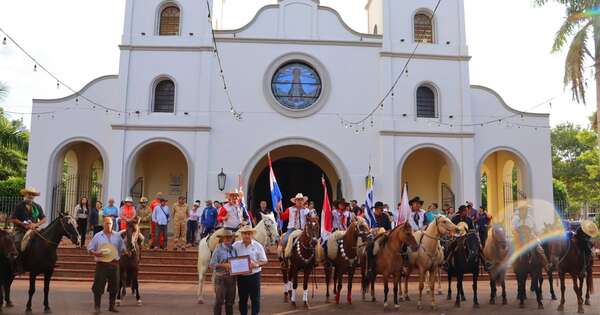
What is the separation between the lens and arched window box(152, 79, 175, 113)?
814 inches

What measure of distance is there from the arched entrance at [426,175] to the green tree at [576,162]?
1393cm

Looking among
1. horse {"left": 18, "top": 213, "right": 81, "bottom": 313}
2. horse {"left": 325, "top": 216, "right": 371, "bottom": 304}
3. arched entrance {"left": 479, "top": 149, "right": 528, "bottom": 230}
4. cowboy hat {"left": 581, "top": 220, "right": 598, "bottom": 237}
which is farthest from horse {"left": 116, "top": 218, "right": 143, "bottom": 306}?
arched entrance {"left": 479, "top": 149, "right": 528, "bottom": 230}

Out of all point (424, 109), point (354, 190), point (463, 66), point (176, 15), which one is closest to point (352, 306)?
point (354, 190)

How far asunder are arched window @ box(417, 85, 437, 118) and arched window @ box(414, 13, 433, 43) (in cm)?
211

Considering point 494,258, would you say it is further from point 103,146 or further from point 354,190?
point 103,146

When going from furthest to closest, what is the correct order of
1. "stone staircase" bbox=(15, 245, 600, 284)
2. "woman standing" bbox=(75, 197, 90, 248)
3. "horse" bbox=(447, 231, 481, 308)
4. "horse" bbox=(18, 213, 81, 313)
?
"woman standing" bbox=(75, 197, 90, 248) → "stone staircase" bbox=(15, 245, 600, 284) → "horse" bbox=(447, 231, 481, 308) → "horse" bbox=(18, 213, 81, 313)

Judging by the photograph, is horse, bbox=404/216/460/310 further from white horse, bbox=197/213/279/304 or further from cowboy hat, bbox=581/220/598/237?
white horse, bbox=197/213/279/304

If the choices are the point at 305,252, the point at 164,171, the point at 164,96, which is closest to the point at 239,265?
the point at 305,252

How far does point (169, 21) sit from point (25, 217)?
520 inches

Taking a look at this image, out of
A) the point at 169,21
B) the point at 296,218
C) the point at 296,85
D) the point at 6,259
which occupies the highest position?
the point at 169,21

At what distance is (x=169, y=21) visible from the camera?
21375 mm

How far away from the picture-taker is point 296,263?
33.9ft

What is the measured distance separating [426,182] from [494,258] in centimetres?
1161

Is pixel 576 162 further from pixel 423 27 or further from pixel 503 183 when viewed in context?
pixel 423 27
